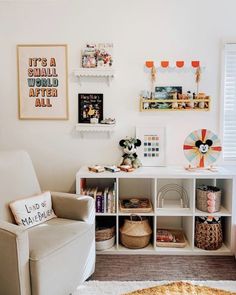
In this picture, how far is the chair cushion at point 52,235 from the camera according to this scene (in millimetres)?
2057

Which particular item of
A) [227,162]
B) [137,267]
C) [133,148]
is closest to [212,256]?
[137,267]

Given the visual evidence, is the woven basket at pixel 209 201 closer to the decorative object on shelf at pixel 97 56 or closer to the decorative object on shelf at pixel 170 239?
the decorative object on shelf at pixel 170 239

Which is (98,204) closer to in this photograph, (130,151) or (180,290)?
(130,151)

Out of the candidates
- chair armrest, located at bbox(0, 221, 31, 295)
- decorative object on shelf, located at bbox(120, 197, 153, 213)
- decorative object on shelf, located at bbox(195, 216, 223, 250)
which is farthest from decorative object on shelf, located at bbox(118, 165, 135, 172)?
chair armrest, located at bbox(0, 221, 31, 295)

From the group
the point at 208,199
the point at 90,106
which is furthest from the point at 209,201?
the point at 90,106

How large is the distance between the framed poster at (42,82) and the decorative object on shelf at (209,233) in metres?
1.63

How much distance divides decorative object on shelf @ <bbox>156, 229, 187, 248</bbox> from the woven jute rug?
60 centimetres

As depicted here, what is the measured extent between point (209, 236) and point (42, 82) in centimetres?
211

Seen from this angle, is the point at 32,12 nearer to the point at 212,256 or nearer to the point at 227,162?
the point at 227,162

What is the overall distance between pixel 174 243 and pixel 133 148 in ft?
3.11

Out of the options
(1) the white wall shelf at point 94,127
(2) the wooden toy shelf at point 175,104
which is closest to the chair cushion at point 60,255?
Answer: (1) the white wall shelf at point 94,127

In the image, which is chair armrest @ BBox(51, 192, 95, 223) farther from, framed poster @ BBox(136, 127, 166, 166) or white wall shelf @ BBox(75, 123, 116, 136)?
framed poster @ BBox(136, 127, 166, 166)

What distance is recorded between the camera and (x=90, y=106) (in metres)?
3.23

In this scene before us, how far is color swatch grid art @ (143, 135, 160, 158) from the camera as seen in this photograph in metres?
3.23
